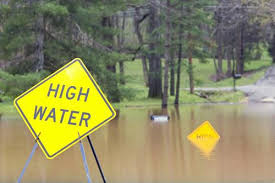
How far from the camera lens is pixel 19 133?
20.5m

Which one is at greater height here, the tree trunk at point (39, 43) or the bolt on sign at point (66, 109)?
the bolt on sign at point (66, 109)

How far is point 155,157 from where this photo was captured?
13.9 metres

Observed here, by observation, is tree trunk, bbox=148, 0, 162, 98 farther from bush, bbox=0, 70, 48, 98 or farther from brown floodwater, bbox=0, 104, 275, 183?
brown floodwater, bbox=0, 104, 275, 183

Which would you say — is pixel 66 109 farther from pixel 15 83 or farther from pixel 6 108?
pixel 6 108

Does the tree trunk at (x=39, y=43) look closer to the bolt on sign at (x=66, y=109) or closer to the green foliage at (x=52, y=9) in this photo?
the green foliage at (x=52, y=9)

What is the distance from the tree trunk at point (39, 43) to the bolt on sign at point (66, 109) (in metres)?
15.7

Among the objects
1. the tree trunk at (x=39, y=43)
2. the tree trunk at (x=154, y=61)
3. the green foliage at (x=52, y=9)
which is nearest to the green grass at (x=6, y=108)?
the tree trunk at (x=39, y=43)

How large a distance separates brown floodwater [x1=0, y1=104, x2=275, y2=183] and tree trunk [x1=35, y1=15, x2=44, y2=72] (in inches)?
149

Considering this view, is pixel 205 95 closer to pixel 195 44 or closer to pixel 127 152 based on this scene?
pixel 195 44

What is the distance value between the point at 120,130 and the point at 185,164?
8348 millimetres

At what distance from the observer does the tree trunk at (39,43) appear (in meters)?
25.1

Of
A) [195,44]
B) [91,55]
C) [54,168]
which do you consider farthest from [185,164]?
[195,44]

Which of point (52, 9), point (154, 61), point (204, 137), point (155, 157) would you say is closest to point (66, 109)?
point (155, 157)

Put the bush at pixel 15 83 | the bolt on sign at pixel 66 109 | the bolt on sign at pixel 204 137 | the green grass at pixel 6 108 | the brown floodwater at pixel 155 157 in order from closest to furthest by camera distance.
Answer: the bolt on sign at pixel 66 109, the brown floodwater at pixel 155 157, the bolt on sign at pixel 204 137, the bush at pixel 15 83, the green grass at pixel 6 108
